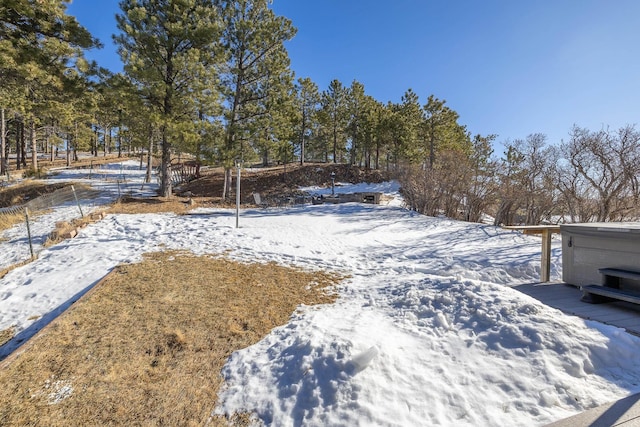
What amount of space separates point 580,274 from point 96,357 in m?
6.43

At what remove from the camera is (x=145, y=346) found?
11.3 ft

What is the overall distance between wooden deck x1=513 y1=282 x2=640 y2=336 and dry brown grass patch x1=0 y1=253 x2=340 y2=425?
3.15 meters

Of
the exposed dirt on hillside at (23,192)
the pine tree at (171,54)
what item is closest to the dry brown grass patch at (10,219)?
the exposed dirt on hillside at (23,192)

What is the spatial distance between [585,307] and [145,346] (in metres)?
5.37

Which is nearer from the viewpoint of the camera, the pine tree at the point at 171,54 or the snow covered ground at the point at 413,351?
the snow covered ground at the point at 413,351

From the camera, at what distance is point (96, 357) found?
10.6ft

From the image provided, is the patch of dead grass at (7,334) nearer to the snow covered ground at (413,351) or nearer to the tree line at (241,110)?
the snow covered ground at (413,351)

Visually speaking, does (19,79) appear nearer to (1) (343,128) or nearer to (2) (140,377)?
(2) (140,377)

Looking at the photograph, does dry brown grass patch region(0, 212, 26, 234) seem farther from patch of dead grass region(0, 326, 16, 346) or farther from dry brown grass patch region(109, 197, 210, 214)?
patch of dead grass region(0, 326, 16, 346)

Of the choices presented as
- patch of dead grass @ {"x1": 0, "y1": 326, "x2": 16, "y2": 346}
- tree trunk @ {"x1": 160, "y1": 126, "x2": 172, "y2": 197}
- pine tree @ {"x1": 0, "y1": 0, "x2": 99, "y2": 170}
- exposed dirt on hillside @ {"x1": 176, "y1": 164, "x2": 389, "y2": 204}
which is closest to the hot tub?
patch of dead grass @ {"x1": 0, "y1": 326, "x2": 16, "y2": 346}

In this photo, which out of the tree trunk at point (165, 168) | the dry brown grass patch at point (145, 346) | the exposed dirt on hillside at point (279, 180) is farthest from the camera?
the exposed dirt on hillside at point (279, 180)

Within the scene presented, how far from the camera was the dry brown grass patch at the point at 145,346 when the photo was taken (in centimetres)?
254

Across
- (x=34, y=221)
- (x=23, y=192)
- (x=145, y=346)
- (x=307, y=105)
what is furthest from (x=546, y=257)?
(x=307, y=105)

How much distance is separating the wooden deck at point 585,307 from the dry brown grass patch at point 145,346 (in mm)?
3146
